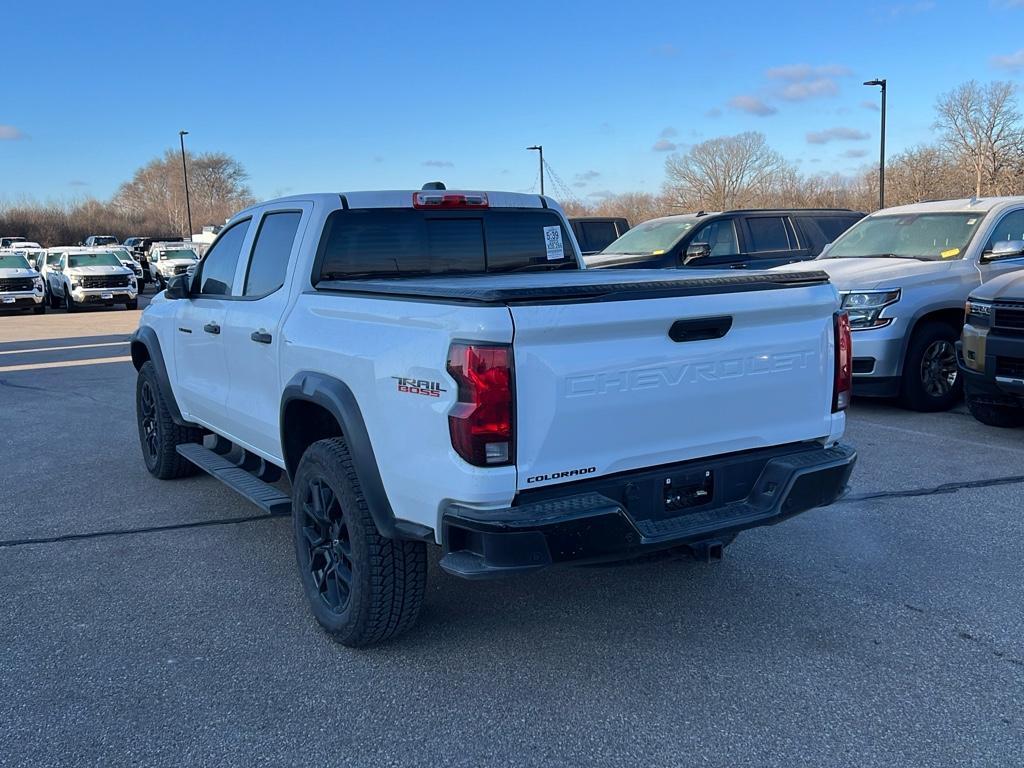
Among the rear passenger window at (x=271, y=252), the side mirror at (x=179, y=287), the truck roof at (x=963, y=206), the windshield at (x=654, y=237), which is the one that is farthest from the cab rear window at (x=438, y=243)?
the windshield at (x=654, y=237)

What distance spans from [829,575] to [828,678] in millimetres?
1112

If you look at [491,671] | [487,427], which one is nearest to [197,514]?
[491,671]

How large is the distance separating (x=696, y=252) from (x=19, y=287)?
64.6 ft

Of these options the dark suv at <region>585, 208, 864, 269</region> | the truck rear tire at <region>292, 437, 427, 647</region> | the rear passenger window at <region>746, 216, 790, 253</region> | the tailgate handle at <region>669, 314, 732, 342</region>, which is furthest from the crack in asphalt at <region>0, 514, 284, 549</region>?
the rear passenger window at <region>746, 216, 790, 253</region>

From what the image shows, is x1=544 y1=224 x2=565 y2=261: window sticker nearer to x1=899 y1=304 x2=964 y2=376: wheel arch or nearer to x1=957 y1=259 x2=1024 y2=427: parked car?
x1=957 y1=259 x2=1024 y2=427: parked car

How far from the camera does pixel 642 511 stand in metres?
3.35

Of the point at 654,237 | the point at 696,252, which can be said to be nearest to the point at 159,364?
the point at 696,252

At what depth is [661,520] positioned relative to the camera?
3396mm

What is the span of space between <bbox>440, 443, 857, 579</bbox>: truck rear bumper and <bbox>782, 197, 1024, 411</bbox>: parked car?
462cm

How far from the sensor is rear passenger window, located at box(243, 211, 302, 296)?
4719mm

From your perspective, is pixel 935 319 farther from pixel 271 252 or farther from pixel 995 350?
pixel 271 252

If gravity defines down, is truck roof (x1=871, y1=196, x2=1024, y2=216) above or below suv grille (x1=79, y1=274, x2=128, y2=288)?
above

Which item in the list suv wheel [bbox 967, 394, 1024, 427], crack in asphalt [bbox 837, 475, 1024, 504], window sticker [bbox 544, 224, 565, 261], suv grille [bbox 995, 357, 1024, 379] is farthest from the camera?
suv wheel [bbox 967, 394, 1024, 427]

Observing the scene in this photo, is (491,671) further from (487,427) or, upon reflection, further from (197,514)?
(197,514)
